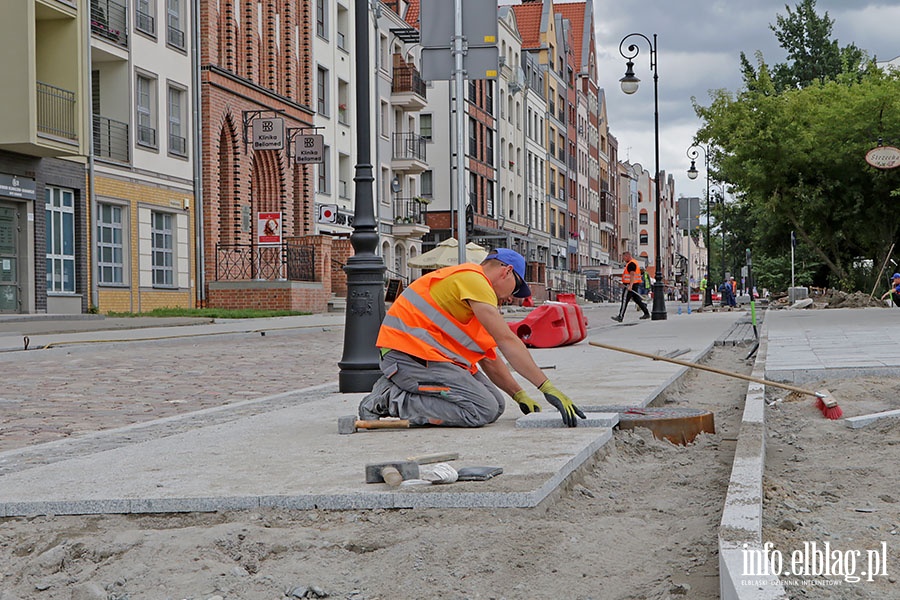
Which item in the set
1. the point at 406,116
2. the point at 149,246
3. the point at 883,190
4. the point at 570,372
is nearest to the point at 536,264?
the point at 406,116

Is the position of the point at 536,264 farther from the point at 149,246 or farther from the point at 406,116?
the point at 149,246

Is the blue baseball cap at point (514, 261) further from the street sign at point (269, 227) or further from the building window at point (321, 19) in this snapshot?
the building window at point (321, 19)

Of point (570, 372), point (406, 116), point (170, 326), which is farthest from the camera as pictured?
point (406, 116)

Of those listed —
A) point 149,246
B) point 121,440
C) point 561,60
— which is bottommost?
point 121,440

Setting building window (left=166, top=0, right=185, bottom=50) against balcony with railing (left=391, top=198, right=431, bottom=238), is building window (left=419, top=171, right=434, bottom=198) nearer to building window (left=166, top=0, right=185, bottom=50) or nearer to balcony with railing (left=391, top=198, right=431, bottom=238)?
balcony with railing (left=391, top=198, right=431, bottom=238)

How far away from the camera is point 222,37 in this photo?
35469mm

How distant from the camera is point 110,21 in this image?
29.8 metres

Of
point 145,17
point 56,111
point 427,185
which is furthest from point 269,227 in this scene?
point 427,185

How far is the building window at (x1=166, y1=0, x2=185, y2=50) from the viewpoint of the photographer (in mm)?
32594

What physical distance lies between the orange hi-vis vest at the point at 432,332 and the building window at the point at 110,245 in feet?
76.7

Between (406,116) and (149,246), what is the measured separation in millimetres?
25214

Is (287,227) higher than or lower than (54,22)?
lower

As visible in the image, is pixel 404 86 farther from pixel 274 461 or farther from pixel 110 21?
pixel 274 461

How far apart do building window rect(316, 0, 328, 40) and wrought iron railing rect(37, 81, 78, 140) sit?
57.1ft
